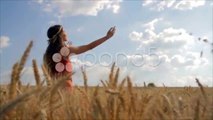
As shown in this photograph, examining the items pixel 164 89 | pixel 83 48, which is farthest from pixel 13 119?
pixel 83 48

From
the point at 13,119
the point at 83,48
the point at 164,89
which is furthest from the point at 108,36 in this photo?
the point at 13,119

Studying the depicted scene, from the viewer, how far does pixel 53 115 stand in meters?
1.64

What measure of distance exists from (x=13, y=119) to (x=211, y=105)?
2.46 ft

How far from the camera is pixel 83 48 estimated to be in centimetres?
548

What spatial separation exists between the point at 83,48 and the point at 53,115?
3.86 m

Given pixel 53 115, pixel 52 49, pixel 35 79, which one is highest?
pixel 52 49

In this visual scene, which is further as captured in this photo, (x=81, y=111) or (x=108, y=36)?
(x=108, y=36)

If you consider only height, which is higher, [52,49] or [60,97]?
[52,49]

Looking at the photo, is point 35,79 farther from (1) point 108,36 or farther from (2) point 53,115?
(1) point 108,36

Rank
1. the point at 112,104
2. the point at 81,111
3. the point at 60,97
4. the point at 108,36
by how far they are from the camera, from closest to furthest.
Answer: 1. the point at 112,104
2. the point at 81,111
3. the point at 60,97
4. the point at 108,36

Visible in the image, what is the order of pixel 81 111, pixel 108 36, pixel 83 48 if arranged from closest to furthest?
1. pixel 81 111
2. pixel 108 36
3. pixel 83 48

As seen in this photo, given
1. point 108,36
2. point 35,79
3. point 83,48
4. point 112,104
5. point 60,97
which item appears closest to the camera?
point 112,104

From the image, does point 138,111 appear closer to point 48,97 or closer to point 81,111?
point 81,111

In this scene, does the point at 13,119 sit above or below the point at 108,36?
below
